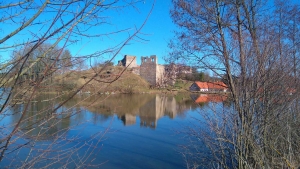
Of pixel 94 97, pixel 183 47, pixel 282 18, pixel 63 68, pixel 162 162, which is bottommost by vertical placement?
pixel 162 162

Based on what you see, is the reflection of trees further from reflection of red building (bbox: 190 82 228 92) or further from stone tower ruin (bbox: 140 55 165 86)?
reflection of red building (bbox: 190 82 228 92)

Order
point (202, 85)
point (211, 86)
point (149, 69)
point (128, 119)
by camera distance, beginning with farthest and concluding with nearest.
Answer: point (128, 119) → point (202, 85) → point (211, 86) → point (149, 69)

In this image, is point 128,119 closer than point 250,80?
No

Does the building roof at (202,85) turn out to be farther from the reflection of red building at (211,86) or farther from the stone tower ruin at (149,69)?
the stone tower ruin at (149,69)

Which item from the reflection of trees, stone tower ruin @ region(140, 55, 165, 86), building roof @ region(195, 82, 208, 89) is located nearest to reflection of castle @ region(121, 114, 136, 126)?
stone tower ruin @ region(140, 55, 165, 86)

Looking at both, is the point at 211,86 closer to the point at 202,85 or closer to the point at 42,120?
the point at 202,85

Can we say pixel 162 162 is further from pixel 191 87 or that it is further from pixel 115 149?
pixel 191 87

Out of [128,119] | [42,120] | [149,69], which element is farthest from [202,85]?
[128,119]

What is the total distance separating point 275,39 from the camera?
10.7 ft

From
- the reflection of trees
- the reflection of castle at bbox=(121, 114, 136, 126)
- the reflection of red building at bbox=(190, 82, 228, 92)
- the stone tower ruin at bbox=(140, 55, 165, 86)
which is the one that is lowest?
the reflection of castle at bbox=(121, 114, 136, 126)

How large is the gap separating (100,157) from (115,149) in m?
0.61

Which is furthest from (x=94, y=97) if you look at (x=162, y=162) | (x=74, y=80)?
(x=162, y=162)

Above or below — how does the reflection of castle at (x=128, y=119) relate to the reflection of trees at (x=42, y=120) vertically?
below

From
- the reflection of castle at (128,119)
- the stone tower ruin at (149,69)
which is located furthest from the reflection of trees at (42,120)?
the reflection of castle at (128,119)
